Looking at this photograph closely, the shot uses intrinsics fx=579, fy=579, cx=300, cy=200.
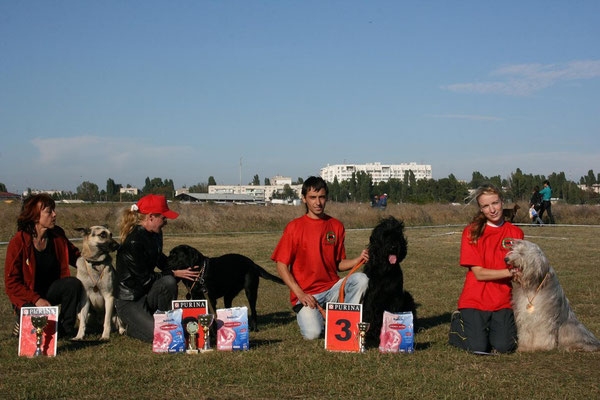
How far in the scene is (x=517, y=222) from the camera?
25547 mm

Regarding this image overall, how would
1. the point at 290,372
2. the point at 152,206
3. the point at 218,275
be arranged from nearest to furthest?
1. the point at 290,372
2. the point at 152,206
3. the point at 218,275

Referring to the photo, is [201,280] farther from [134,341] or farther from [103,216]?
[103,216]

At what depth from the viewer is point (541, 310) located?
4.71m

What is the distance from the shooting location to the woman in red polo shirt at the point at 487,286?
15.9ft

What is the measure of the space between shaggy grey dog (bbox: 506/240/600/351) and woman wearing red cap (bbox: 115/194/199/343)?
2954mm

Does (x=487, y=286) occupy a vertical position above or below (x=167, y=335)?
above

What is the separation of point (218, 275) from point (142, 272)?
31.1 inches

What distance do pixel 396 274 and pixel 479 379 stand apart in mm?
1363

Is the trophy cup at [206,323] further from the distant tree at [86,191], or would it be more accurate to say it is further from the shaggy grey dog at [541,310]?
the distant tree at [86,191]

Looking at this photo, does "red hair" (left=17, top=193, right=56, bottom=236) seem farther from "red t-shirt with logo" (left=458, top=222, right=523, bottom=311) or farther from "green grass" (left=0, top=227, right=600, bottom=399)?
"red t-shirt with logo" (left=458, top=222, right=523, bottom=311)

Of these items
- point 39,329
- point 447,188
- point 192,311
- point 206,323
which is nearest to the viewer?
point 39,329

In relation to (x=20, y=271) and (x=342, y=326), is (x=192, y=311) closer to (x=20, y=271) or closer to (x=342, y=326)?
(x=342, y=326)

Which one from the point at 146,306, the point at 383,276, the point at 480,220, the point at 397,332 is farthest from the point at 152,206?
the point at 480,220

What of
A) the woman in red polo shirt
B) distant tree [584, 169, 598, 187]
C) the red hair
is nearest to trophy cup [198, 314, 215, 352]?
the red hair
